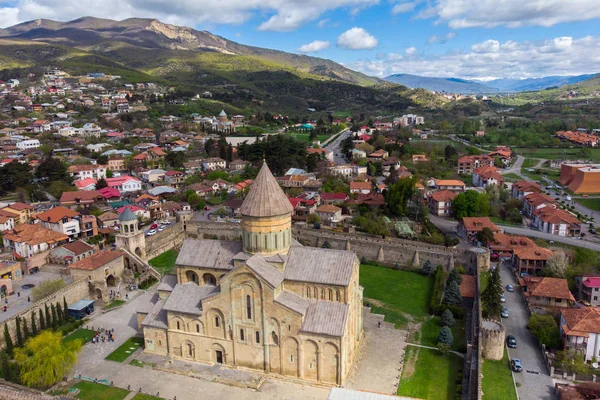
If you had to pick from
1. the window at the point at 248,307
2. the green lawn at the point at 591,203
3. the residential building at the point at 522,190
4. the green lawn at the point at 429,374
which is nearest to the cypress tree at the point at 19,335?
the window at the point at 248,307

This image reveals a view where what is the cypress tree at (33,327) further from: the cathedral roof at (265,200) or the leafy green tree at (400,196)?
the leafy green tree at (400,196)

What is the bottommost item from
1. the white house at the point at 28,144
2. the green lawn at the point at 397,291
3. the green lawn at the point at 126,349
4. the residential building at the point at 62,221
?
the green lawn at the point at 397,291

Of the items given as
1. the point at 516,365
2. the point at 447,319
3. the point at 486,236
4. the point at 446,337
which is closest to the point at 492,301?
the point at 447,319

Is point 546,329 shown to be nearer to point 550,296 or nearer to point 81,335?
point 550,296

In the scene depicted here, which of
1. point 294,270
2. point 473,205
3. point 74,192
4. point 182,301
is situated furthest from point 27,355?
point 473,205

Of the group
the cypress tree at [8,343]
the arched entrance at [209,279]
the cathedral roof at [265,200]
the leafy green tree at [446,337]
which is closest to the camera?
the cathedral roof at [265,200]

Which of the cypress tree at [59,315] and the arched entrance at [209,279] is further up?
the arched entrance at [209,279]
